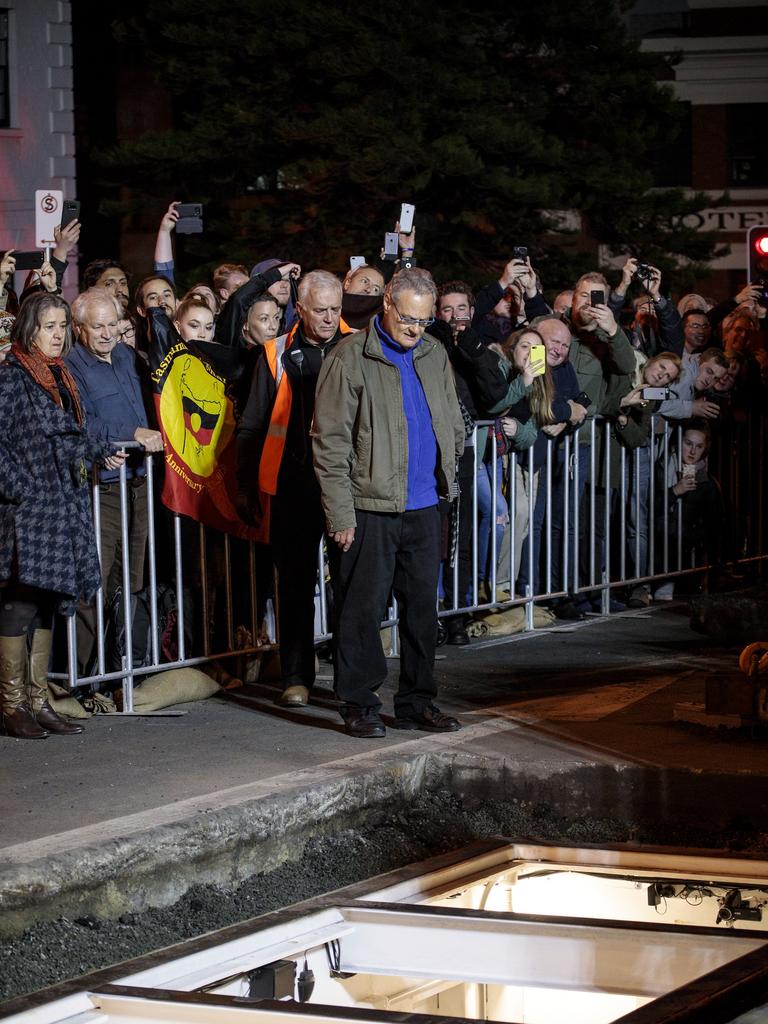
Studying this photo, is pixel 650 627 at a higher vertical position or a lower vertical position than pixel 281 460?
lower

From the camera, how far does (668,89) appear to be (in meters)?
28.2

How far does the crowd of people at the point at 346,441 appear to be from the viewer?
24.4 feet

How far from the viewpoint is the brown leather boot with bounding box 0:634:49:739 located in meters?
7.53

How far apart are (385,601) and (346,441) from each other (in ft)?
2.51

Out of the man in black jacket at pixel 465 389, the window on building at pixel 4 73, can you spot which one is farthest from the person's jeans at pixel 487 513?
the window on building at pixel 4 73

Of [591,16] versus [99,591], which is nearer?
[99,591]

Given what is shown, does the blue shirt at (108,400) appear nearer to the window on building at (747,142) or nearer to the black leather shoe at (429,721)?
the black leather shoe at (429,721)

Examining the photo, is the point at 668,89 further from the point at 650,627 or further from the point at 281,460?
the point at 281,460

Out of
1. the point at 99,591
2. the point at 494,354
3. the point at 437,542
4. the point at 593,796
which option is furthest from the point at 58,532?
the point at 494,354

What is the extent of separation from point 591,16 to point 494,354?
18.3m

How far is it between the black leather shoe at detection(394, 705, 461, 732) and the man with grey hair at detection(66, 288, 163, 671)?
1679 millimetres

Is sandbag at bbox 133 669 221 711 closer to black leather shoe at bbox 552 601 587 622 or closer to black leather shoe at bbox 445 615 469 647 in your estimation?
black leather shoe at bbox 445 615 469 647

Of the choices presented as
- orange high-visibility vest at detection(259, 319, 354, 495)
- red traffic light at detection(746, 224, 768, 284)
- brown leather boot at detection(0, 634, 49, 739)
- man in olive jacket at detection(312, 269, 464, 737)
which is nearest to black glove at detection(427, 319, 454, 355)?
orange high-visibility vest at detection(259, 319, 354, 495)

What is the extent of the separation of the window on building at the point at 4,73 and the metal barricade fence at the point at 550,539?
19492mm
